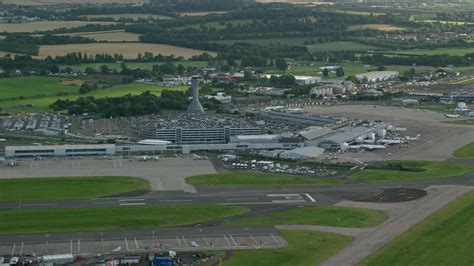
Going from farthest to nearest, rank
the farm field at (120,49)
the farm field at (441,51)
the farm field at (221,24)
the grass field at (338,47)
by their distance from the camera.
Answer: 1. the farm field at (221,24)
2. the grass field at (338,47)
3. the farm field at (441,51)
4. the farm field at (120,49)

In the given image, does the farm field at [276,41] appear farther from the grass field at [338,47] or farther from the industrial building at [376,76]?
the industrial building at [376,76]

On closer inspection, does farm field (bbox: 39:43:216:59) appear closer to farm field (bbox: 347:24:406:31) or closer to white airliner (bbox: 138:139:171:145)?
farm field (bbox: 347:24:406:31)

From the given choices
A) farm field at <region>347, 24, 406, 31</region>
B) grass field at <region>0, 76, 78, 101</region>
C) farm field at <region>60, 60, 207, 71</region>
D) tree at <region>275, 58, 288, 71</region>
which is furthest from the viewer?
farm field at <region>347, 24, 406, 31</region>

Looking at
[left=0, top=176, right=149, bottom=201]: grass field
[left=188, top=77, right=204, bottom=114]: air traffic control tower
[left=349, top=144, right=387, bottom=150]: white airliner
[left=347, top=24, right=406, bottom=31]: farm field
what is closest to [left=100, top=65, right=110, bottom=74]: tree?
[left=188, top=77, right=204, bottom=114]: air traffic control tower

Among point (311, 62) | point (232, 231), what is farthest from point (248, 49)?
point (232, 231)

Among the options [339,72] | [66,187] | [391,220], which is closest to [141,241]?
[66,187]

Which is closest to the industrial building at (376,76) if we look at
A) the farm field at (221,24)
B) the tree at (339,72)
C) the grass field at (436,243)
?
the tree at (339,72)
